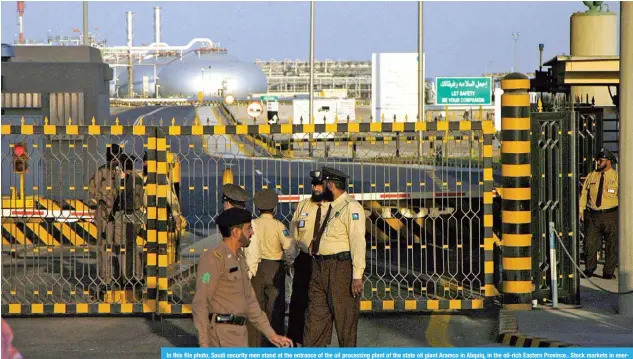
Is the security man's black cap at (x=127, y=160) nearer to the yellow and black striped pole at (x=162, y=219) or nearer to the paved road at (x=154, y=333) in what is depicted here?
the yellow and black striped pole at (x=162, y=219)

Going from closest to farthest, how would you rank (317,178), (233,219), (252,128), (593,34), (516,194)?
(233,219)
(317,178)
(516,194)
(252,128)
(593,34)

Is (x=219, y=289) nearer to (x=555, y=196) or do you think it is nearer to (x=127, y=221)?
(x=127, y=221)

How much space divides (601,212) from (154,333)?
637 centimetres

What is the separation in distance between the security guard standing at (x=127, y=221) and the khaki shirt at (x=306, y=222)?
144 inches

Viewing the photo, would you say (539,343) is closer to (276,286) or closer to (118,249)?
(276,286)

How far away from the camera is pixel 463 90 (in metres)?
51.9

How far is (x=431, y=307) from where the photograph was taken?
14.3 metres

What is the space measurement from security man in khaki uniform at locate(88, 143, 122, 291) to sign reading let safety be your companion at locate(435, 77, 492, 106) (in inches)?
1469

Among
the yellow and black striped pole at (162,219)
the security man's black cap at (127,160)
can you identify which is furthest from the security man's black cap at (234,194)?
the security man's black cap at (127,160)

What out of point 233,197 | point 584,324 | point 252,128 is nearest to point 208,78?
point 252,128

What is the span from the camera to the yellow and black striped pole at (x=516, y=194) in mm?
13938

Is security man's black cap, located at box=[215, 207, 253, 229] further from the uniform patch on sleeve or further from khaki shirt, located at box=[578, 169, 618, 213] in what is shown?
khaki shirt, located at box=[578, 169, 618, 213]

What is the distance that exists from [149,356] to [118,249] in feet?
Answer: 10.2

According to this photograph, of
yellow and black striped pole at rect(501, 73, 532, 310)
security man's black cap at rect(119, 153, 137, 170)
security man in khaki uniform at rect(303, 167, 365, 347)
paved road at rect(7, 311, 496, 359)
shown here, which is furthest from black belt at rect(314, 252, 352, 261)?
security man's black cap at rect(119, 153, 137, 170)
